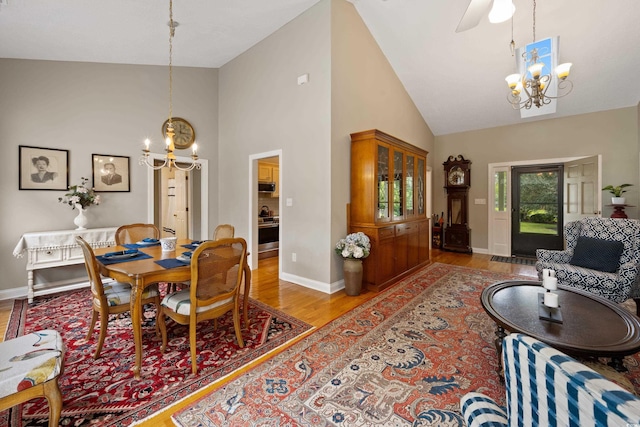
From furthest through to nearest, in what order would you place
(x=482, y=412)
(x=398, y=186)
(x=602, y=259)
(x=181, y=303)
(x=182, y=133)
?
(x=182, y=133) → (x=398, y=186) → (x=602, y=259) → (x=181, y=303) → (x=482, y=412)

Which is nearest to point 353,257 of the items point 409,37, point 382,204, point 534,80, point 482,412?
point 382,204

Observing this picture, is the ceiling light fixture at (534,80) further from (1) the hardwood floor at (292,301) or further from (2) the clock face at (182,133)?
(2) the clock face at (182,133)

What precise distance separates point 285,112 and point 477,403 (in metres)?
4.03

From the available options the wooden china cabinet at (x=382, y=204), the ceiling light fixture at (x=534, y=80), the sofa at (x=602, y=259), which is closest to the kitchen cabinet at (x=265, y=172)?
the wooden china cabinet at (x=382, y=204)

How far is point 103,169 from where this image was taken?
402cm

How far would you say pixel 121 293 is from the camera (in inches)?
89.7

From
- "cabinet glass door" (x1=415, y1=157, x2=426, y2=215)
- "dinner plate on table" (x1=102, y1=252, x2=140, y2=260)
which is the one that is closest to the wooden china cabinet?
"cabinet glass door" (x1=415, y1=157, x2=426, y2=215)

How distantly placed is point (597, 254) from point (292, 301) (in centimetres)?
363

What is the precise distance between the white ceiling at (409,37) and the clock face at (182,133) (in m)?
0.92

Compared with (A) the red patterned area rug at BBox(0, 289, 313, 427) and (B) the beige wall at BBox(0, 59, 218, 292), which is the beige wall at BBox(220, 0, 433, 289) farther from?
(B) the beige wall at BBox(0, 59, 218, 292)

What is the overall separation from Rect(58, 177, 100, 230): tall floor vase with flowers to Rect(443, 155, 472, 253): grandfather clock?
272 inches

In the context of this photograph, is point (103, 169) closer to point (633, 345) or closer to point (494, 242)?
point (633, 345)

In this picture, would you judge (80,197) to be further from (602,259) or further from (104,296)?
(602,259)

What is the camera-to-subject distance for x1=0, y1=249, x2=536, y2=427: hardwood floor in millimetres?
1759
